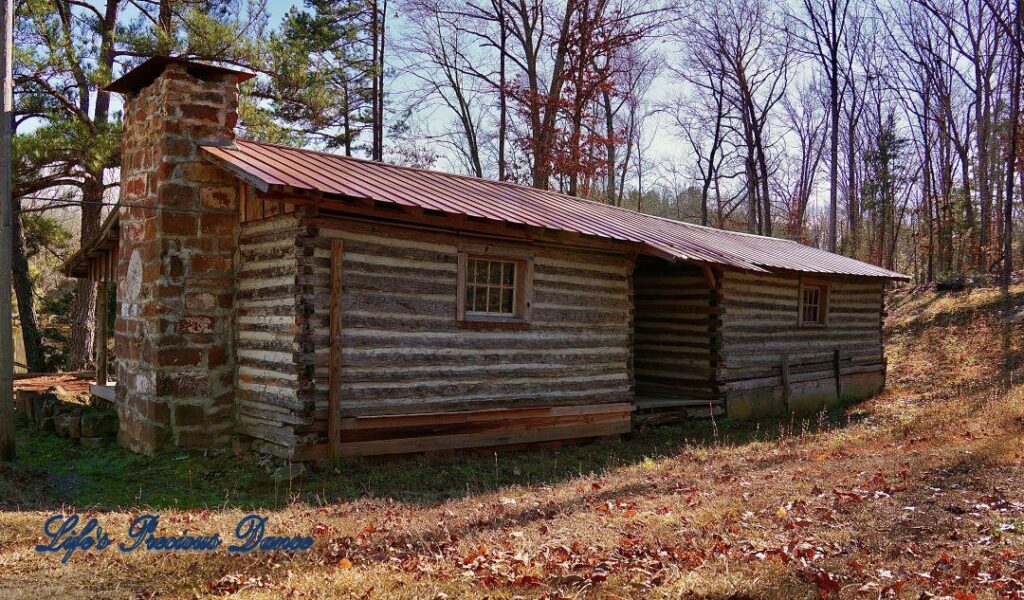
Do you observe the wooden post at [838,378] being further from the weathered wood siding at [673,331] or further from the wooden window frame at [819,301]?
the weathered wood siding at [673,331]

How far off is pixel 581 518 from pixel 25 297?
16600 millimetres

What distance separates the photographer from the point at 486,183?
13.7 meters

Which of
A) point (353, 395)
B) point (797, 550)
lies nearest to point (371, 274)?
point (353, 395)

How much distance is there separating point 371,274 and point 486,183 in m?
4.77

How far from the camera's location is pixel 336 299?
9.04 metres

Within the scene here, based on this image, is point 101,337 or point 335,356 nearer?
point 335,356

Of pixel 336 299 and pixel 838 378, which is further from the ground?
pixel 336 299

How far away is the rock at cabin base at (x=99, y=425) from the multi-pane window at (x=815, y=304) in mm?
13835

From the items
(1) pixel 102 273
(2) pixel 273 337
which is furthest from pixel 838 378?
(1) pixel 102 273

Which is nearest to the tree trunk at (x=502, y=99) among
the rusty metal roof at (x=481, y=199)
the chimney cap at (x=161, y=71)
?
the rusty metal roof at (x=481, y=199)

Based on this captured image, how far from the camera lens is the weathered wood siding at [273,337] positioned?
348 inches

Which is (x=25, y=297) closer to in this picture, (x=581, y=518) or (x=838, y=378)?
(x=581, y=518)

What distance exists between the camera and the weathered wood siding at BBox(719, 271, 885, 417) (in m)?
14.6

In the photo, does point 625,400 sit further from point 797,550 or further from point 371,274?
point 797,550
